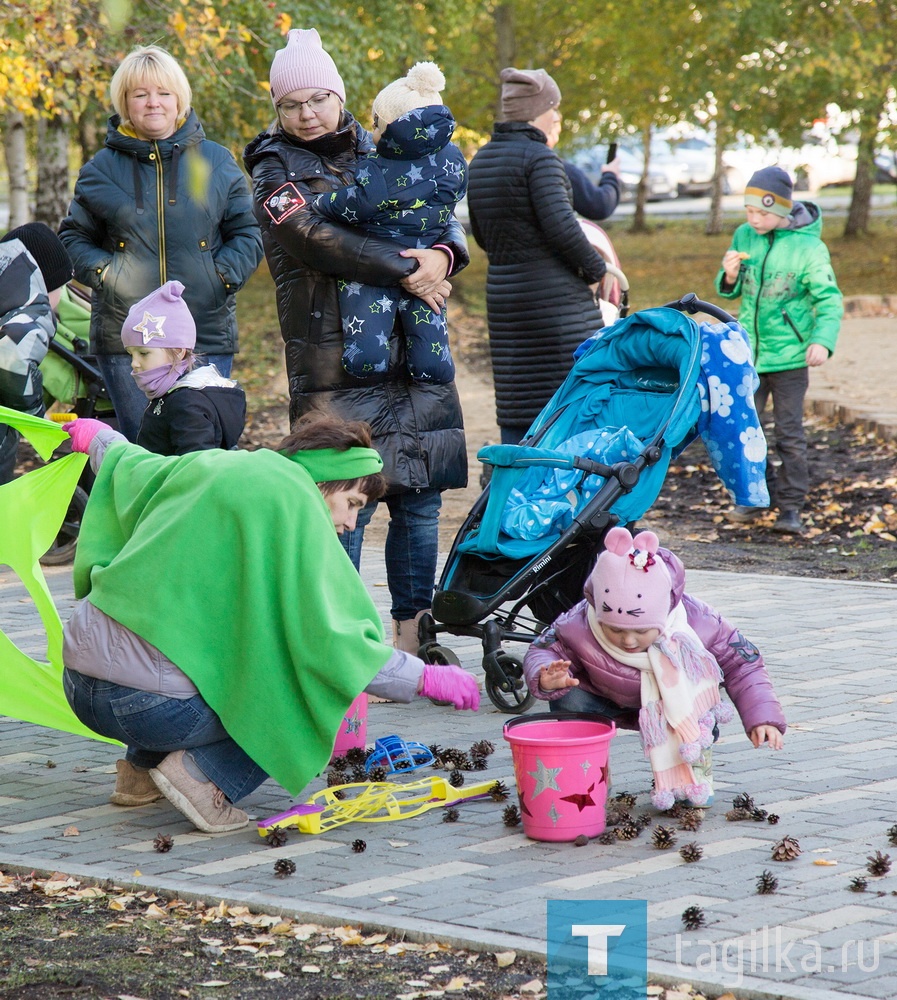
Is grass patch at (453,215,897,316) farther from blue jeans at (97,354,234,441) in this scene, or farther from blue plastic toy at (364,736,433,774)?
blue plastic toy at (364,736,433,774)

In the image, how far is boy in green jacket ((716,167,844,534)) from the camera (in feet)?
29.5

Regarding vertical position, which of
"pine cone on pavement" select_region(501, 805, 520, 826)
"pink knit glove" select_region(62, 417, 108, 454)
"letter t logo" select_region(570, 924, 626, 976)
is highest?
"pink knit glove" select_region(62, 417, 108, 454)

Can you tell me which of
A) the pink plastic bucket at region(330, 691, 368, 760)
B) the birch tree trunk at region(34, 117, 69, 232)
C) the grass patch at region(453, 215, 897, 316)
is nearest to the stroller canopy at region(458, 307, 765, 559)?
the pink plastic bucket at region(330, 691, 368, 760)

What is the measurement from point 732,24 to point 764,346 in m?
10.9

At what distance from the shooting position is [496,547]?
5559 millimetres

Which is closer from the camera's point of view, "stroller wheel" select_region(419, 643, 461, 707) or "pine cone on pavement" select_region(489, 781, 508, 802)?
"pine cone on pavement" select_region(489, 781, 508, 802)

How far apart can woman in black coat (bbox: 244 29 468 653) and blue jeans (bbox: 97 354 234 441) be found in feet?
3.92

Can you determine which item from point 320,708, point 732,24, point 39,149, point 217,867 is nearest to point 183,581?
point 320,708

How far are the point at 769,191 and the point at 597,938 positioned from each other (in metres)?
6.39

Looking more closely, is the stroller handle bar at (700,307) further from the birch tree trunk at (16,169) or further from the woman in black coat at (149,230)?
the birch tree trunk at (16,169)

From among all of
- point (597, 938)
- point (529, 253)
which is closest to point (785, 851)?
point (597, 938)

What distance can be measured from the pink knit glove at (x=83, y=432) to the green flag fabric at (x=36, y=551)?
0.47ft

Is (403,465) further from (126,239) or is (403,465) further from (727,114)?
(727,114)

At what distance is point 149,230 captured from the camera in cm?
680
